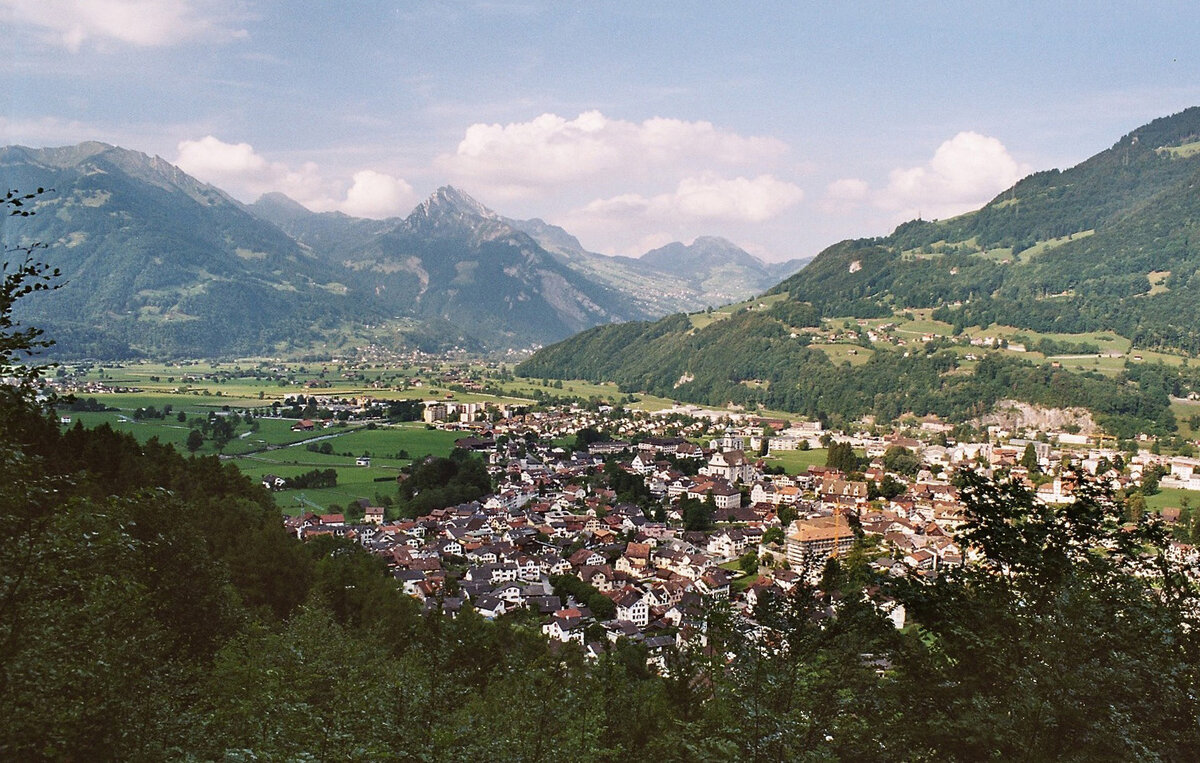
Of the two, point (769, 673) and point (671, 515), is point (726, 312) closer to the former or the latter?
point (671, 515)

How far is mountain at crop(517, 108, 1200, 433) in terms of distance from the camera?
355 ft

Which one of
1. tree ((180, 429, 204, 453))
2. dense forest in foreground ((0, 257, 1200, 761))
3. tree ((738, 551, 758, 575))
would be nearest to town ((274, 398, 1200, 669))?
tree ((738, 551, 758, 575))

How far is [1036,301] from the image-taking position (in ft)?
464

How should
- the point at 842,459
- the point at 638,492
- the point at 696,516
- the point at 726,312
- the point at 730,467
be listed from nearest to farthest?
1. the point at 696,516
2. the point at 638,492
3. the point at 730,467
4. the point at 842,459
5. the point at 726,312

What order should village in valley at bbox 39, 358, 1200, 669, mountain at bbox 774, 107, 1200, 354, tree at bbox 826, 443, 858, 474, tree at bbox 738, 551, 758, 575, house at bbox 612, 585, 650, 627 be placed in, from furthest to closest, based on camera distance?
mountain at bbox 774, 107, 1200, 354 < tree at bbox 826, 443, 858, 474 < tree at bbox 738, 551, 758, 575 < house at bbox 612, 585, 650, 627 < village in valley at bbox 39, 358, 1200, 669

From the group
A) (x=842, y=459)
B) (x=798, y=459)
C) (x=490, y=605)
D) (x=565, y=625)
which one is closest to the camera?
(x=565, y=625)

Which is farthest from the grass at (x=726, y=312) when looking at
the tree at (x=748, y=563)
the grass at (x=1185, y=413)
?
the tree at (x=748, y=563)

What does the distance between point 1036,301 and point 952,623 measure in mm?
153948

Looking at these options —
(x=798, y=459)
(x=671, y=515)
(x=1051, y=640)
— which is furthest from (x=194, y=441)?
(x=1051, y=640)

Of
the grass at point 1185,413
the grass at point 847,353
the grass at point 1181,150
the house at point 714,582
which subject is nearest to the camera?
the house at point 714,582

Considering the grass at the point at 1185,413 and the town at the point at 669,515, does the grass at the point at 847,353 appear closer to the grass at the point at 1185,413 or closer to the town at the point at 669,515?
the town at the point at 669,515

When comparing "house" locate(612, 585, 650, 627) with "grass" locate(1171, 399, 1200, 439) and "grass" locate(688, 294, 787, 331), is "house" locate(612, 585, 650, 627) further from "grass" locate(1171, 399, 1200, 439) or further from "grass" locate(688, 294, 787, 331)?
"grass" locate(688, 294, 787, 331)

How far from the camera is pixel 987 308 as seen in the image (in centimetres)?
14362

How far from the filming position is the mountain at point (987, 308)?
355ft
